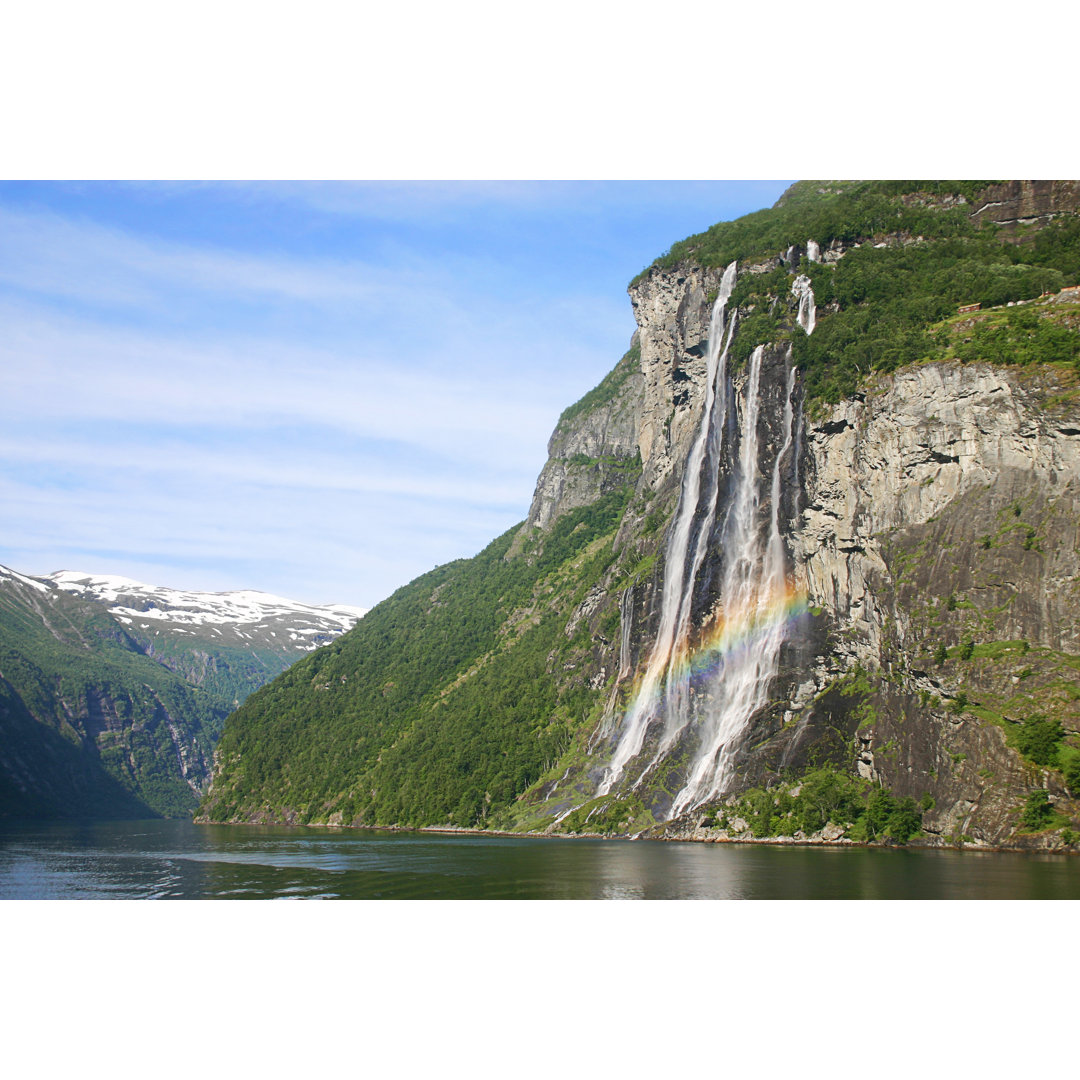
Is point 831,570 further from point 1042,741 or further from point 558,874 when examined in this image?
point 558,874

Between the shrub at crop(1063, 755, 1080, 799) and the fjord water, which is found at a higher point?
the shrub at crop(1063, 755, 1080, 799)

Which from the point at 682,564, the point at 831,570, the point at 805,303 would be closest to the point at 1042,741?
the point at 831,570

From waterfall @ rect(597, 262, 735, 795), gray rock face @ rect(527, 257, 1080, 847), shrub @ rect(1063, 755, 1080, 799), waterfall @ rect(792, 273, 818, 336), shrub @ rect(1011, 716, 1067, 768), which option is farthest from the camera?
waterfall @ rect(792, 273, 818, 336)

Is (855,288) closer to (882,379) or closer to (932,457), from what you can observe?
(882,379)

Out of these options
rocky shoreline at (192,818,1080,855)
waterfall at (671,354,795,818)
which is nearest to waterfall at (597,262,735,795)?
waterfall at (671,354,795,818)

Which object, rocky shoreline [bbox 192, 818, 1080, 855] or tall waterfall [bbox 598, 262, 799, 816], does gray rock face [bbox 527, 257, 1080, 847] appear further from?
tall waterfall [bbox 598, 262, 799, 816]

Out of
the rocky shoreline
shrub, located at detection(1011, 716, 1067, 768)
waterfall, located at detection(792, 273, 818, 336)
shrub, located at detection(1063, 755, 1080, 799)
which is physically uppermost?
waterfall, located at detection(792, 273, 818, 336)

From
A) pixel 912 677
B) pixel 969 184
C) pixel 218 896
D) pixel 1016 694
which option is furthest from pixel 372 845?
pixel 969 184
